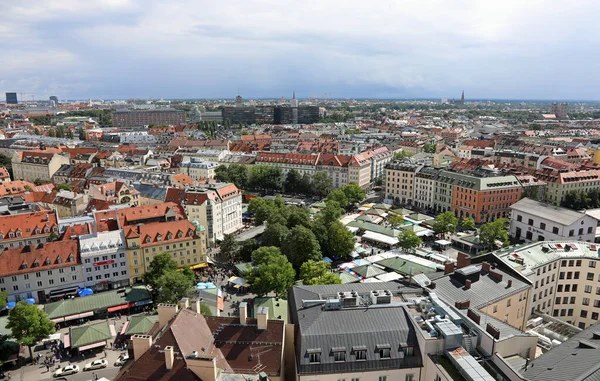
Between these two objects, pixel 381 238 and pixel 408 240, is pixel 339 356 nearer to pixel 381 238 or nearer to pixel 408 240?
pixel 408 240

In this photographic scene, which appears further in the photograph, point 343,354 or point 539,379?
point 343,354

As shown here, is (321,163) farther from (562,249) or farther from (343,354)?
(343,354)

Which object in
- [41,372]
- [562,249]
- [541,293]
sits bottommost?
[41,372]

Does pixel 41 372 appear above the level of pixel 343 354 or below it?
below

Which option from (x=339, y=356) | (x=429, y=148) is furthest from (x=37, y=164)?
(x=429, y=148)

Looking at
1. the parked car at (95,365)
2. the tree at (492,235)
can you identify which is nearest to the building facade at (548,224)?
the tree at (492,235)

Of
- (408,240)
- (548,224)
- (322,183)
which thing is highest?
(322,183)

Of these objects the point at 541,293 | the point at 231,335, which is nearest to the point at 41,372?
the point at 231,335
